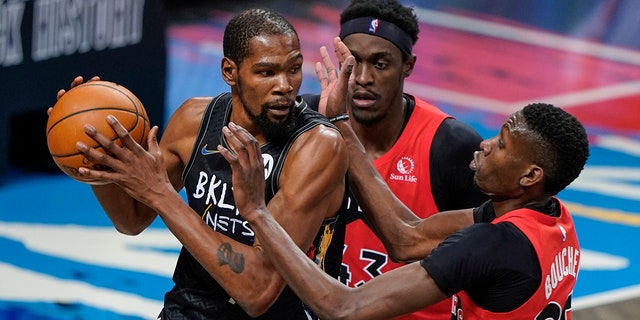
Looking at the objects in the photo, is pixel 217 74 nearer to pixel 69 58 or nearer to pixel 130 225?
pixel 69 58

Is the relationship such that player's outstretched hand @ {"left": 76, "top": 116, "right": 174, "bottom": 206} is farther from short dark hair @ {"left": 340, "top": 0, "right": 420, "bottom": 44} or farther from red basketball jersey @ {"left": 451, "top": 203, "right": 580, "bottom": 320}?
short dark hair @ {"left": 340, "top": 0, "right": 420, "bottom": 44}

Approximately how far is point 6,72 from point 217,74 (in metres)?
3.18

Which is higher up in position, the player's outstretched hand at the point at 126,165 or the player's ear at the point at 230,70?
the player's ear at the point at 230,70

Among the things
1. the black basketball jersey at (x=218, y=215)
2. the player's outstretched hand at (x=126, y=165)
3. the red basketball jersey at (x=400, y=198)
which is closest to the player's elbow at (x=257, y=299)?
the black basketball jersey at (x=218, y=215)

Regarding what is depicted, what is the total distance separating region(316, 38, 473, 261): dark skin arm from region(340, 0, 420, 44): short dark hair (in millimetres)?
813

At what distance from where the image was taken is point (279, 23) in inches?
178

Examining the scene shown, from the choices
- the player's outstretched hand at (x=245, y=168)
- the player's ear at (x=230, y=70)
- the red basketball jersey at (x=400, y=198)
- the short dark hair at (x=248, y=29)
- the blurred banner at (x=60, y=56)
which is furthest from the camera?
the blurred banner at (x=60, y=56)

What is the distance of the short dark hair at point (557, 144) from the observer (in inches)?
167

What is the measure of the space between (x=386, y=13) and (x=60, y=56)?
15.6 feet

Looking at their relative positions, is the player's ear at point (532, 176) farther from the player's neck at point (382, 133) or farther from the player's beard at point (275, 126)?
the player's neck at point (382, 133)

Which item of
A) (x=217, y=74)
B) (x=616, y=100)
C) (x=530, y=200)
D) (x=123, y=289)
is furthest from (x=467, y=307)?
(x=616, y=100)

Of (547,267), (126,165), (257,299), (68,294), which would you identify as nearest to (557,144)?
(547,267)

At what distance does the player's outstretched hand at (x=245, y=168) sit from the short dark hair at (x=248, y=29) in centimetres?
63

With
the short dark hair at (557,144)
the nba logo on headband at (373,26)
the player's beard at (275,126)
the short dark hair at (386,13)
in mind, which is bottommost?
the player's beard at (275,126)
